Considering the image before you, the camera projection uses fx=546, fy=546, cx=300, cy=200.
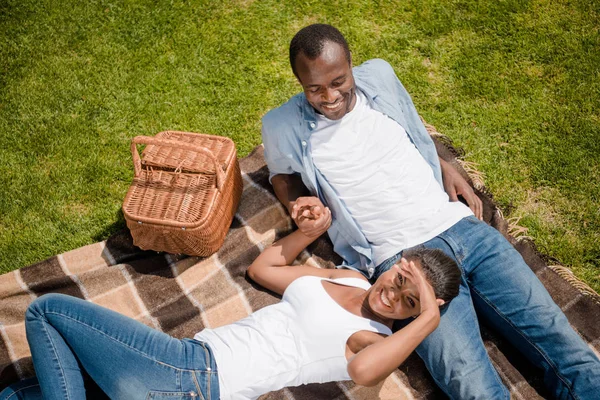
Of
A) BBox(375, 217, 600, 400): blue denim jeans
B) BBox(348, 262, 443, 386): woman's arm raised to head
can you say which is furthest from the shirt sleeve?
BBox(348, 262, 443, 386): woman's arm raised to head

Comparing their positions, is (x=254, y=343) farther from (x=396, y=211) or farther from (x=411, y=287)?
(x=396, y=211)

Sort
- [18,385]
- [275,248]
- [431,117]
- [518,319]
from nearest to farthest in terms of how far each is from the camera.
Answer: [18,385], [518,319], [275,248], [431,117]

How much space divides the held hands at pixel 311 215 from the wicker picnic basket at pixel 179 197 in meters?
0.65

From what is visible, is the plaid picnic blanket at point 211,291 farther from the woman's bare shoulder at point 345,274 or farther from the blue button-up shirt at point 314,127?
the woman's bare shoulder at point 345,274

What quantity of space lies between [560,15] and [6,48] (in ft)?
21.3

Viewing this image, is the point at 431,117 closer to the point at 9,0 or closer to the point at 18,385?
the point at 18,385

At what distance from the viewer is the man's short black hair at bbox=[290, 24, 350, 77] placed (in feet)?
12.4

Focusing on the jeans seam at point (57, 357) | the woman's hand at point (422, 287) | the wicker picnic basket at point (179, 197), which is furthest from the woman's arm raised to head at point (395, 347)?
the jeans seam at point (57, 357)

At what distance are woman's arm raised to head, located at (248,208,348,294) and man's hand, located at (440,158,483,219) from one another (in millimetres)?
1234

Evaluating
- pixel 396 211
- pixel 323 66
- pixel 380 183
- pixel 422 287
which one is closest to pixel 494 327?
pixel 422 287

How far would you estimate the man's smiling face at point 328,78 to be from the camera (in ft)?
12.5

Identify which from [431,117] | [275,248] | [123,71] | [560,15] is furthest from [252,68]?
[560,15]

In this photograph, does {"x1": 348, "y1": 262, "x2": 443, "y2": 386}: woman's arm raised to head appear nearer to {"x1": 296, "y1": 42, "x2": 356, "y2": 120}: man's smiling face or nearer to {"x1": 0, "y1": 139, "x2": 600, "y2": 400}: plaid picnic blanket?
{"x1": 0, "y1": 139, "x2": 600, "y2": 400}: plaid picnic blanket

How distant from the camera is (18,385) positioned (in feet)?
11.8
